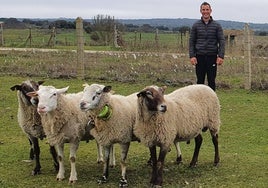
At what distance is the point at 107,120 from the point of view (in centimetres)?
725

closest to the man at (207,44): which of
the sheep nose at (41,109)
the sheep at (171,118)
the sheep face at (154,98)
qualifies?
the sheep at (171,118)

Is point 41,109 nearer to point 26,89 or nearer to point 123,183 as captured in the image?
point 26,89

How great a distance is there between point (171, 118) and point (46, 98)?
194 cm

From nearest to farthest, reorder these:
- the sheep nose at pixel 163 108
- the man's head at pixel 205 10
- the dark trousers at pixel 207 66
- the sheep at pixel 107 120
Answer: the sheep nose at pixel 163 108, the sheep at pixel 107 120, the man's head at pixel 205 10, the dark trousers at pixel 207 66

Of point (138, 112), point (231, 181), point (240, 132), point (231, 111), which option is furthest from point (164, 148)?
point (231, 111)

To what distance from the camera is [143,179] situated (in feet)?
24.8

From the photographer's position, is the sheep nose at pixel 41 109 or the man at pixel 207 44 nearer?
the sheep nose at pixel 41 109

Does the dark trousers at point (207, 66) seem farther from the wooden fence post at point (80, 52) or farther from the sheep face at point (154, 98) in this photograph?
the wooden fence post at point (80, 52)

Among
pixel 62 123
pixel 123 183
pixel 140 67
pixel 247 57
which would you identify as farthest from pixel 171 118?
pixel 140 67

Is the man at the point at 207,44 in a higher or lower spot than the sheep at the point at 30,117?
higher

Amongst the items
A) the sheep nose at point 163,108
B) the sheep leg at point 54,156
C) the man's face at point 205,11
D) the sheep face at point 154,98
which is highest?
the man's face at point 205,11

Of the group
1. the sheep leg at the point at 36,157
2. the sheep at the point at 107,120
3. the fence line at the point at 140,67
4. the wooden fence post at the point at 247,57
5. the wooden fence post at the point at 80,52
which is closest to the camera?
the sheep at the point at 107,120

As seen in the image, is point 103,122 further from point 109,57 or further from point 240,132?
point 109,57

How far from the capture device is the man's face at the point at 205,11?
9445mm
